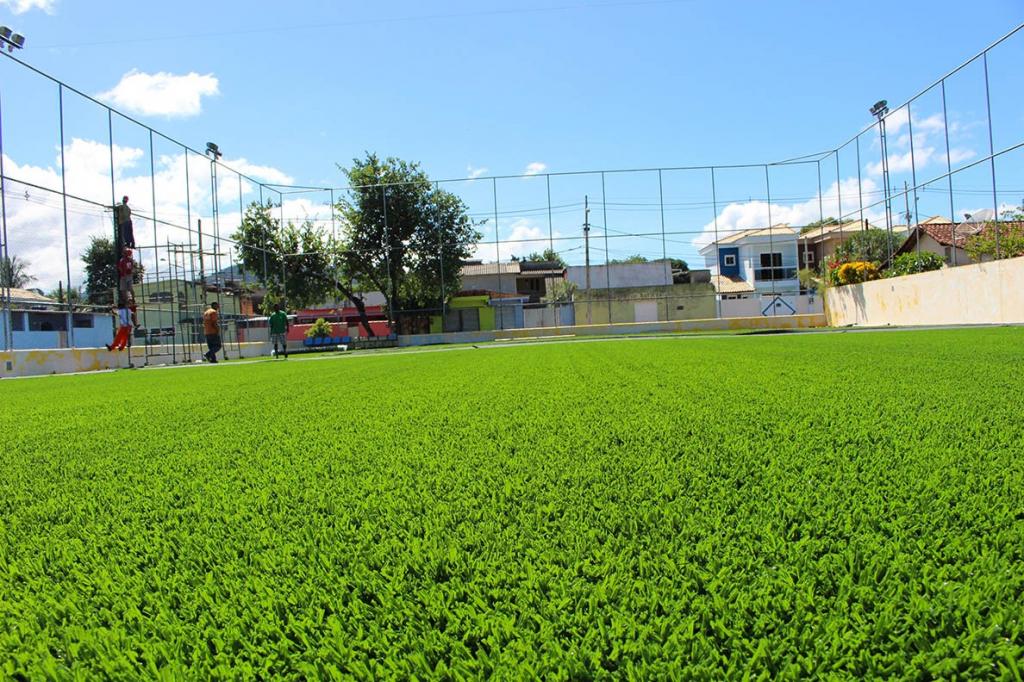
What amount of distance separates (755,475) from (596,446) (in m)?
0.59

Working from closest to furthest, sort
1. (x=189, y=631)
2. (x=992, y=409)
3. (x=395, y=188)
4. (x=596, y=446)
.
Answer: (x=189, y=631) < (x=596, y=446) < (x=992, y=409) < (x=395, y=188)

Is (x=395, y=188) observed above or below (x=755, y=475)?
above

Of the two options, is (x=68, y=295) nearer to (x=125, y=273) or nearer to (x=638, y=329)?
(x=125, y=273)

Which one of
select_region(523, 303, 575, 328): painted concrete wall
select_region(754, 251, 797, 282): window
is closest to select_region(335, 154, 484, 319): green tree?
select_region(523, 303, 575, 328): painted concrete wall

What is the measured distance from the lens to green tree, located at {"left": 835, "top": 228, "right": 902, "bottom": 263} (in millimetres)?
23141

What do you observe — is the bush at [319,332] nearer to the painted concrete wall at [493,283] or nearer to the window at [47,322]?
the window at [47,322]

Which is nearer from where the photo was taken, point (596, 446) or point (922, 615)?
point (922, 615)

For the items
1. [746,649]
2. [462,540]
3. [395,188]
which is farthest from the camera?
[395,188]

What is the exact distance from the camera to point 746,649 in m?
0.87

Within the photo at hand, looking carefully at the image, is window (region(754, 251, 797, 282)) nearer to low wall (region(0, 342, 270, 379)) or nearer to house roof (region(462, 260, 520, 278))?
house roof (region(462, 260, 520, 278))

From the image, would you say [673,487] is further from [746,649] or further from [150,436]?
[150,436]

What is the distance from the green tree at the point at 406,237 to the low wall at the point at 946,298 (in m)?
14.8

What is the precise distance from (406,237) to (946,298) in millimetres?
19378

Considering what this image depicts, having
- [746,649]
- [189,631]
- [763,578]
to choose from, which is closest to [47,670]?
[189,631]
